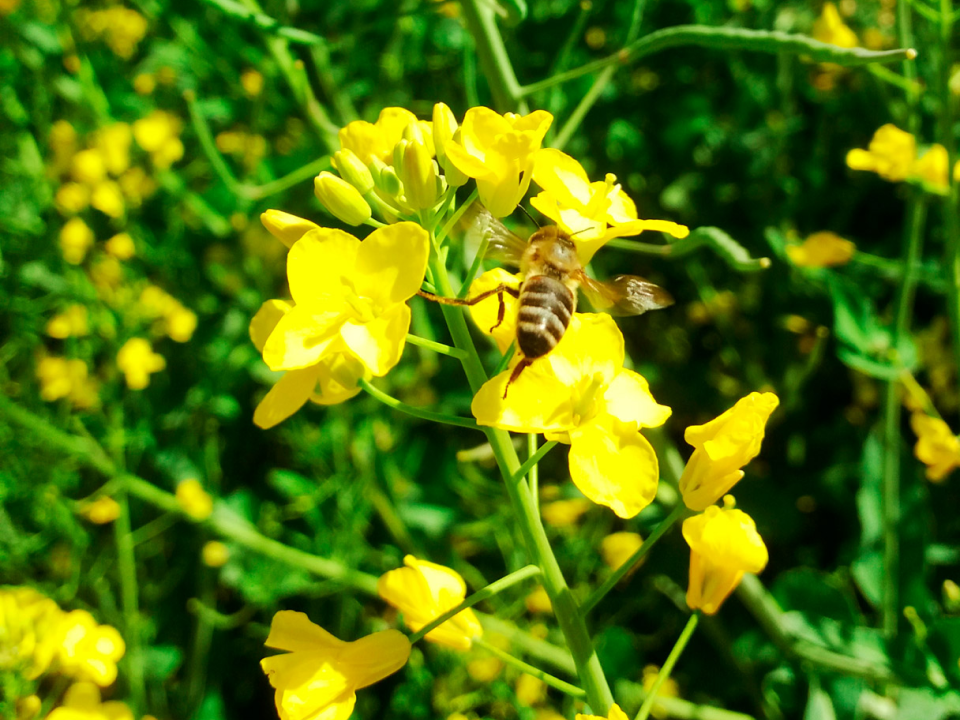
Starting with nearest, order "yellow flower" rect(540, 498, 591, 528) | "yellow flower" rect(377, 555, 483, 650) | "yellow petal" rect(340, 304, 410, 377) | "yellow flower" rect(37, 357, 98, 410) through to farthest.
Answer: "yellow petal" rect(340, 304, 410, 377)
"yellow flower" rect(377, 555, 483, 650)
"yellow flower" rect(540, 498, 591, 528)
"yellow flower" rect(37, 357, 98, 410)

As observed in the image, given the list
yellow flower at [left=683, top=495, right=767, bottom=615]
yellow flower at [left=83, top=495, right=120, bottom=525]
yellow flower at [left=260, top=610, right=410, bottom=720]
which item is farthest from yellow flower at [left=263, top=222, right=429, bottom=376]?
yellow flower at [left=83, top=495, right=120, bottom=525]

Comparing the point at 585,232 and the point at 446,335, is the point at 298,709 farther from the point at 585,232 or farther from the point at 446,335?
the point at 446,335

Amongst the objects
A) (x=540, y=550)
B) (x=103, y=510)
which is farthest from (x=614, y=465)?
(x=103, y=510)

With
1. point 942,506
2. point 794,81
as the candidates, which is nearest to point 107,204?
point 794,81

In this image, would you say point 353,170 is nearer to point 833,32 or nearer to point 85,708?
point 85,708

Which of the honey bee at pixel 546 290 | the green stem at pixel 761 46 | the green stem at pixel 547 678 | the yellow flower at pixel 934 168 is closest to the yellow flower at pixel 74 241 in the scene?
the green stem at pixel 761 46

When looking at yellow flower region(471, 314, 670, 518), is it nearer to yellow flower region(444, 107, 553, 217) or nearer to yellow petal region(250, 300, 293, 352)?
yellow flower region(444, 107, 553, 217)

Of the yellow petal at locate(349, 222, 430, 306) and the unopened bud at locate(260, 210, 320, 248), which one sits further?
the unopened bud at locate(260, 210, 320, 248)
